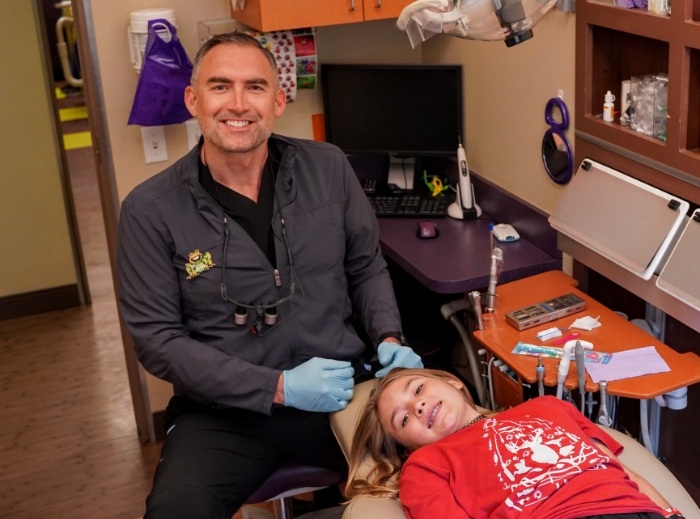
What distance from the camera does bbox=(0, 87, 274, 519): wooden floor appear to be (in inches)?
125

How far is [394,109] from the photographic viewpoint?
3219 millimetres

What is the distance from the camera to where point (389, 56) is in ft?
11.0

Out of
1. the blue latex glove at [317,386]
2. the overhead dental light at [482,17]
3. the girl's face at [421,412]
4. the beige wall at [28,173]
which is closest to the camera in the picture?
the overhead dental light at [482,17]

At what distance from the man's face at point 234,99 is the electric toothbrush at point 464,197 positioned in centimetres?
83

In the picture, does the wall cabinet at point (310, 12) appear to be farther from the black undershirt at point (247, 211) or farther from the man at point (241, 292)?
the black undershirt at point (247, 211)

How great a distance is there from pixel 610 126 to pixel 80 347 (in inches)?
105

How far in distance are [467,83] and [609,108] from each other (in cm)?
82

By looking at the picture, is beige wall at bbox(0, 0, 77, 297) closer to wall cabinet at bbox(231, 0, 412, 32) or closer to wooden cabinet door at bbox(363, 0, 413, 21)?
wall cabinet at bbox(231, 0, 412, 32)

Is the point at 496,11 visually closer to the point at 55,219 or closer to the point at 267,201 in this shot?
the point at 267,201

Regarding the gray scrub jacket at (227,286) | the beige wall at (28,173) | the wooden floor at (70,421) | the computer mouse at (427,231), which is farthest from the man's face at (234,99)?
the beige wall at (28,173)

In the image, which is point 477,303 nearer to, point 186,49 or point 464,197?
point 464,197

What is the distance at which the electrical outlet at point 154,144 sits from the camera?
3.09m

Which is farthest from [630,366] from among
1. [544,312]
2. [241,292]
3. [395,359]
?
[241,292]

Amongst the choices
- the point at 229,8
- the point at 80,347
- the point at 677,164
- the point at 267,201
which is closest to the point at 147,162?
the point at 229,8
